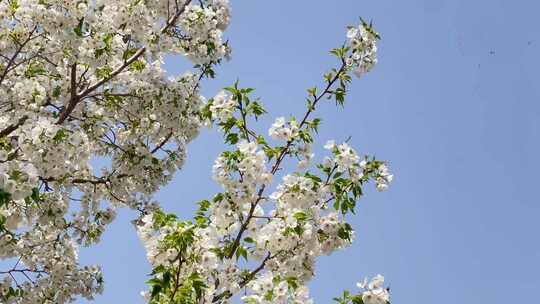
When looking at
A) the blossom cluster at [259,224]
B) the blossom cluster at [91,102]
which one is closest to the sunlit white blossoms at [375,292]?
the blossom cluster at [259,224]

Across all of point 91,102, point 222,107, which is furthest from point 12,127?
point 222,107

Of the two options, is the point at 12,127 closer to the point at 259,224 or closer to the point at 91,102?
the point at 91,102

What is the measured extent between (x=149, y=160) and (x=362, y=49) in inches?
198

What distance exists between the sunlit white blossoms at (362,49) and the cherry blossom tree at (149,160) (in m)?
0.02

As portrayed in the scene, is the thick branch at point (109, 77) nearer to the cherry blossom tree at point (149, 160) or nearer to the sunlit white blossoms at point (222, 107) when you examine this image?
the cherry blossom tree at point (149, 160)

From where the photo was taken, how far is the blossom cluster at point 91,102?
10.2m

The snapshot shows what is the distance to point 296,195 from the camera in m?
7.60

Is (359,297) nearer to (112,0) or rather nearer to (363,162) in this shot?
(363,162)

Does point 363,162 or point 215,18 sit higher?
point 215,18

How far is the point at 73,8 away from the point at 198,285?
230 inches

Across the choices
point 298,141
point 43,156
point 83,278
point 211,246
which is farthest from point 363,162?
point 83,278

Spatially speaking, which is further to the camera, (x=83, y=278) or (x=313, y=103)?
(x=83, y=278)

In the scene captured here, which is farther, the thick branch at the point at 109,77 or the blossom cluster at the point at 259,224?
the thick branch at the point at 109,77

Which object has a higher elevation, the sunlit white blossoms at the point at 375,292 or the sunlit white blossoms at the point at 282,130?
the sunlit white blossoms at the point at 282,130
